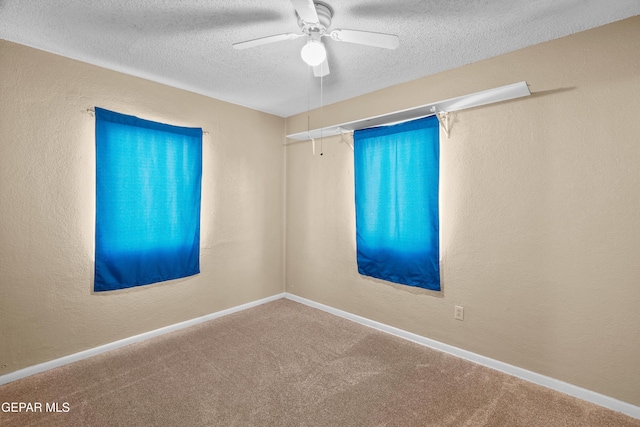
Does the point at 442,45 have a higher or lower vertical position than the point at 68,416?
higher

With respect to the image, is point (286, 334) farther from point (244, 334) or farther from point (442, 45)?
point (442, 45)

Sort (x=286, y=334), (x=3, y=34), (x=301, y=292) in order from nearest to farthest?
(x=3, y=34), (x=286, y=334), (x=301, y=292)

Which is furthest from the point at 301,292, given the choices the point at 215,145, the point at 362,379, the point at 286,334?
the point at 215,145

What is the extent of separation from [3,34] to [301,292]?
354 centimetres

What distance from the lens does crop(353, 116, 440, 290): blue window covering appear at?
2711 millimetres

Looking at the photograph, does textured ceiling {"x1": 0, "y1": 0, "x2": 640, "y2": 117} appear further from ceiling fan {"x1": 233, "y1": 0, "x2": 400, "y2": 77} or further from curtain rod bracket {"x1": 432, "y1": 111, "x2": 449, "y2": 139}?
curtain rod bracket {"x1": 432, "y1": 111, "x2": 449, "y2": 139}

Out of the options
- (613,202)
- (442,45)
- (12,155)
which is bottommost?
(613,202)

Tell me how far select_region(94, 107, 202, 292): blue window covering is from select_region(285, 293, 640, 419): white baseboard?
6.64 feet

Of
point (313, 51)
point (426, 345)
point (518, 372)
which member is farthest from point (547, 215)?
point (313, 51)

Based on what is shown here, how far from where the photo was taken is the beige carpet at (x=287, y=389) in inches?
72.7

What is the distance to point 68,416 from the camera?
72.7 inches

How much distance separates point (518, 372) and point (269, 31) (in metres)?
3.08
